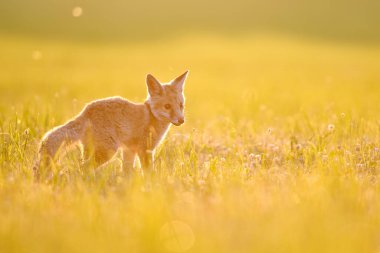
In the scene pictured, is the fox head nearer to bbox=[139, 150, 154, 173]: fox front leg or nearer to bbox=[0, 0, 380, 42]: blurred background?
bbox=[139, 150, 154, 173]: fox front leg

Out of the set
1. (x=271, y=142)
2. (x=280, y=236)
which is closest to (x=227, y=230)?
(x=280, y=236)

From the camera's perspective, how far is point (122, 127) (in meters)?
6.35

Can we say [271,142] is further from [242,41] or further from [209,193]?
[242,41]

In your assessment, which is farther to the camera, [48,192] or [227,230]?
[48,192]

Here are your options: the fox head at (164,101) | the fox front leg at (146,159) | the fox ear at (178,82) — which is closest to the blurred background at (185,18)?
the fox ear at (178,82)

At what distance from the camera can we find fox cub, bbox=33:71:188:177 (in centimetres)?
561

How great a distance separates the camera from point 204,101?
1493 centimetres

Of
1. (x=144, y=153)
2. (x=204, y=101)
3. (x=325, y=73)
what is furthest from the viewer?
(x=325, y=73)

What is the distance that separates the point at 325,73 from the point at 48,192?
68.0 ft

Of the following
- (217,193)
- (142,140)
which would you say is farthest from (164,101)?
(217,193)

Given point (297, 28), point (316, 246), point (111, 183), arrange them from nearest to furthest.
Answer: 1. point (316, 246)
2. point (111, 183)
3. point (297, 28)

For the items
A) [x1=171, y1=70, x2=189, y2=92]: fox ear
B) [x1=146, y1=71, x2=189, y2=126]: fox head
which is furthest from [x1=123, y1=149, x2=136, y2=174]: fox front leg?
[x1=171, y1=70, x2=189, y2=92]: fox ear

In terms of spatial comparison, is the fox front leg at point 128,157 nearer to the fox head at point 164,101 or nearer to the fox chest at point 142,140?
the fox chest at point 142,140

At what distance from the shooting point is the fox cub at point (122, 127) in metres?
5.61
